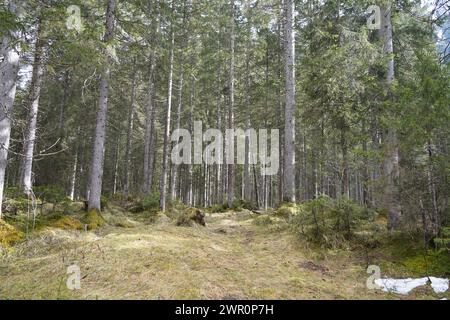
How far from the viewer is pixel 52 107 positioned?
20.7m

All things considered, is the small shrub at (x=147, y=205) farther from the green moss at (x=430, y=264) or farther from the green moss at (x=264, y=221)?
the green moss at (x=430, y=264)

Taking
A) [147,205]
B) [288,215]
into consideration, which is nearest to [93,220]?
[147,205]

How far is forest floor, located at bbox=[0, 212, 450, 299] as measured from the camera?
14.7ft

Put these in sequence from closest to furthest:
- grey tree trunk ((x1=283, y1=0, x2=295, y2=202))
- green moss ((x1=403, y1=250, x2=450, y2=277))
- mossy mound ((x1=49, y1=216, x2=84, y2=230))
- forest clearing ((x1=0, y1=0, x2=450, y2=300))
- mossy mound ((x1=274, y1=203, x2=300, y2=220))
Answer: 1. forest clearing ((x1=0, y1=0, x2=450, y2=300))
2. green moss ((x1=403, y1=250, x2=450, y2=277))
3. mossy mound ((x1=49, y1=216, x2=84, y2=230))
4. mossy mound ((x1=274, y1=203, x2=300, y2=220))
5. grey tree trunk ((x1=283, y1=0, x2=295, y2=202))

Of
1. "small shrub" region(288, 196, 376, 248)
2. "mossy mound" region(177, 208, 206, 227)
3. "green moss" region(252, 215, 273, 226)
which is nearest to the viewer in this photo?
"small shrub" region(288, 196, 376, 248)

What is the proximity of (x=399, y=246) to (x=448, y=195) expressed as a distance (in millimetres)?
1524

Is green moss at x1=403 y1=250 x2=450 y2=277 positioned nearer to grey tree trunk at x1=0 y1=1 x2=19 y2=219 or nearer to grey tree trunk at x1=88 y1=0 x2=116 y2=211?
grey tree trunk at x1=0 y1=1 x2=19 y2=219

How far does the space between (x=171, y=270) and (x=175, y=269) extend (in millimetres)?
79

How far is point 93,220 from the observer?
9.46 meters

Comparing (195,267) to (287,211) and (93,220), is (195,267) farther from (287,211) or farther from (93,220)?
(287,211)

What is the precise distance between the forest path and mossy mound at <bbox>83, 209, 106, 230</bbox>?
1.41 m

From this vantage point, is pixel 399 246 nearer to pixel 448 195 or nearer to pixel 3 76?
pixel 448 195

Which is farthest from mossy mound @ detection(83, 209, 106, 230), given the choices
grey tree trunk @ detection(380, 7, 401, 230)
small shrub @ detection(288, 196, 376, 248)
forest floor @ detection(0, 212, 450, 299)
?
grey tree trunk @ detection(380, 7, 401, 230)
